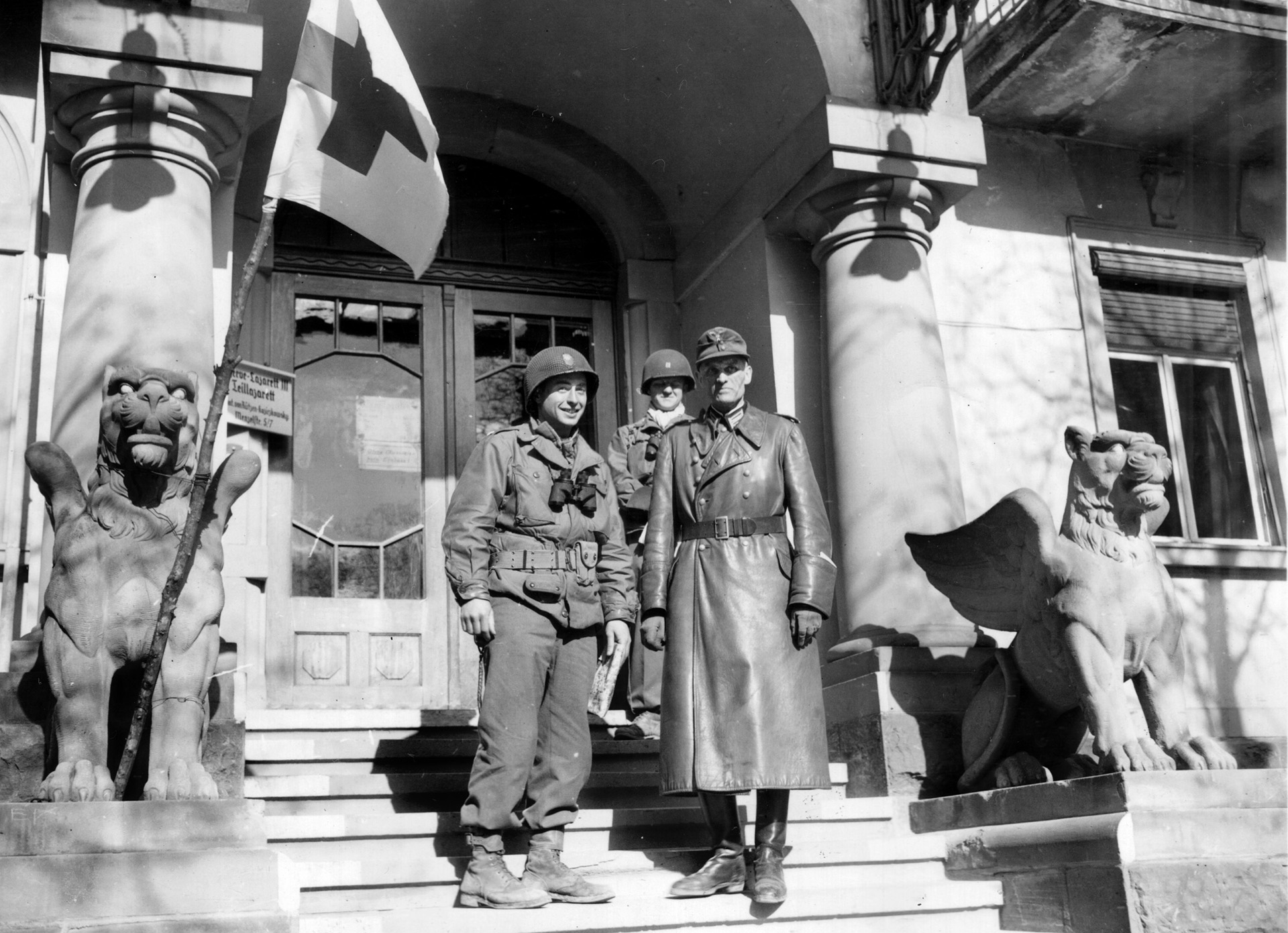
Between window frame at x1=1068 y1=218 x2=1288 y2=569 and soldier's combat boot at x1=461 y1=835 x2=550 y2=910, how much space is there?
583 cm

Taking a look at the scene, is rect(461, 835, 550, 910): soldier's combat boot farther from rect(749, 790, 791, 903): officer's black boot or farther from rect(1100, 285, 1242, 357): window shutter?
rect(1100, 285, 1242, 357): window shutter

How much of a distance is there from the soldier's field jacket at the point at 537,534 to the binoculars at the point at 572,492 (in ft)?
0.03

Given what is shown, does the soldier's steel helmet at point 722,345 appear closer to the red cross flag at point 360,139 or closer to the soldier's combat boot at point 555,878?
the red cross flag at point 360,139

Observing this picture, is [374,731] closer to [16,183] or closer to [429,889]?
[429,889]

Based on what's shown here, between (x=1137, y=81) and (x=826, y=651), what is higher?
(x=1137, y=81)

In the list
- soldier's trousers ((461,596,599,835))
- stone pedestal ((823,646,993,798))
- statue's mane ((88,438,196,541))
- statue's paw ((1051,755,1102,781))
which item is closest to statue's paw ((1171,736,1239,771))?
statue's paw ((1051,755,1102,781))

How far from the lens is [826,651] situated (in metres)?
7.64

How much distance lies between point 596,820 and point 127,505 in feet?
7.34

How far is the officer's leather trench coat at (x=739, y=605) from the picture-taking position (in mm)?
4875

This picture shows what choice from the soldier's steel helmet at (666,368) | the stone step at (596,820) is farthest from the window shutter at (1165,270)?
the stone step at (596,820)

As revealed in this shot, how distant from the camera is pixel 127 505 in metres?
4.70

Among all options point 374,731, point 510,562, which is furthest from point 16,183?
point 510,562

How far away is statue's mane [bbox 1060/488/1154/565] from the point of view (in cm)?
550

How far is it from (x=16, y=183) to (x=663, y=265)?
14.2 ft
